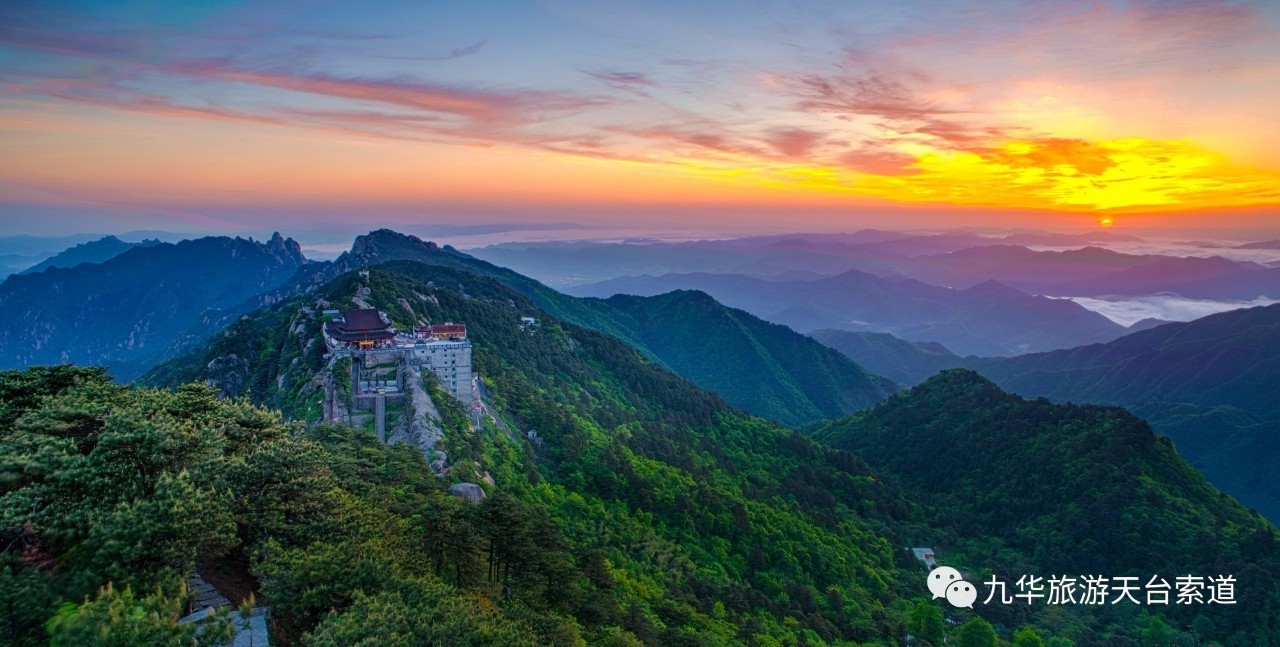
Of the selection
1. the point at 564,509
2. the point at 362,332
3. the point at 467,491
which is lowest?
the point at 564,509

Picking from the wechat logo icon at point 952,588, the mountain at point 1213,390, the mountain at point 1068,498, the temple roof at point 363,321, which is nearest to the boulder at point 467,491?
the temple roof at point 363,321

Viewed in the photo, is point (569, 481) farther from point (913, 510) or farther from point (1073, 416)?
point (1073, 416)

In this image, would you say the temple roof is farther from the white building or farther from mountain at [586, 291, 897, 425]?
mountain at [586, 291, 897, 425]

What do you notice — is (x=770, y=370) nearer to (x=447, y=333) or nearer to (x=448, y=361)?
(x=447, y=333)

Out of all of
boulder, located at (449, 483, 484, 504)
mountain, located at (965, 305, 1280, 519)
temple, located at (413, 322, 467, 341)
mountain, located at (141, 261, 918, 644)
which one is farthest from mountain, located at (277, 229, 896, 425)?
boulder, located at (449, 483, 484, 504)

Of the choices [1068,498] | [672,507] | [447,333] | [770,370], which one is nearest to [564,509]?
[672,507]

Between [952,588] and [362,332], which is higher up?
[362,332]

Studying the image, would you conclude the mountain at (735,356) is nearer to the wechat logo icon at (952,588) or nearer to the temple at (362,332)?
the wechat logo icon at (952,588)
